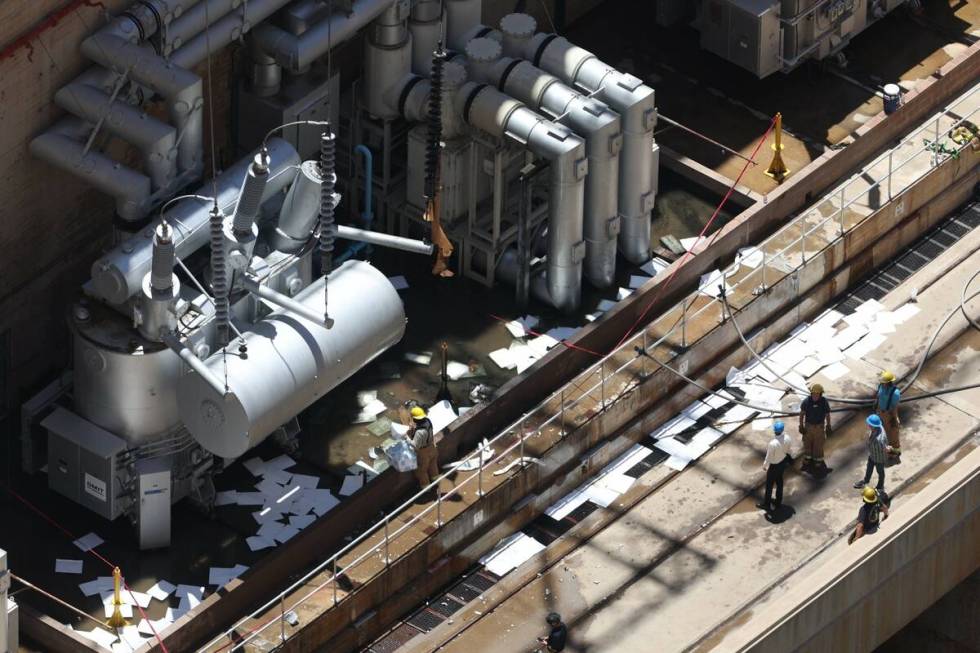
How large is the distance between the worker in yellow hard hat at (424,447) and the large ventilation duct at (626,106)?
6059mm

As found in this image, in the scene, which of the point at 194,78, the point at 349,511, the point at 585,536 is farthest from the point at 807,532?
the point at 194,78

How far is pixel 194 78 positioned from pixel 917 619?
15.9 metres

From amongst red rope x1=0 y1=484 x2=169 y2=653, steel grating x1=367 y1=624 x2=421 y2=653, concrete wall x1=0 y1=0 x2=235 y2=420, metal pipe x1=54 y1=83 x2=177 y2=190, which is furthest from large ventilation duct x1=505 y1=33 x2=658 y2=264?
red rope x1=0 y1=484 x2=169 y2=653

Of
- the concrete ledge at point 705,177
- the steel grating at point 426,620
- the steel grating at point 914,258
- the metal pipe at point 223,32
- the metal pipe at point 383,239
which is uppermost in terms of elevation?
the metal pipe at point 223,32

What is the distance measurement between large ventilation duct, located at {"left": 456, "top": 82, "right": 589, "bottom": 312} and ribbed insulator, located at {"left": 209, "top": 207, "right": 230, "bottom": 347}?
5.77m

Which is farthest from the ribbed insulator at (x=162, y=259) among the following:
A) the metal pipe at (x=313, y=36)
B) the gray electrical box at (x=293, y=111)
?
the gray electrical box at (x=293, y=111)

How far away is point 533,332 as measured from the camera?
190 feet

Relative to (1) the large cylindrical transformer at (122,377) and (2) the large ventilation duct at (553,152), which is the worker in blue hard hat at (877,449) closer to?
(2) the large ventilation duct at (553,152)

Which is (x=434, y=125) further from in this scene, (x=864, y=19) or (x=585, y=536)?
(x=864, y=19)

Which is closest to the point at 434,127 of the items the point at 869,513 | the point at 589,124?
the point at 589,124

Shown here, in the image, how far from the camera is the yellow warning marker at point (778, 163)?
6088cm

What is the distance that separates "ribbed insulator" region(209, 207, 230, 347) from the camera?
5178cm

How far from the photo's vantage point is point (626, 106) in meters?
57.2

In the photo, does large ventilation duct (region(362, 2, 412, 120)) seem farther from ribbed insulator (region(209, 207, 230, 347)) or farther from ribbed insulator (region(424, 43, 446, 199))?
ribbed insulator (region(209, 207, 230, 347))
